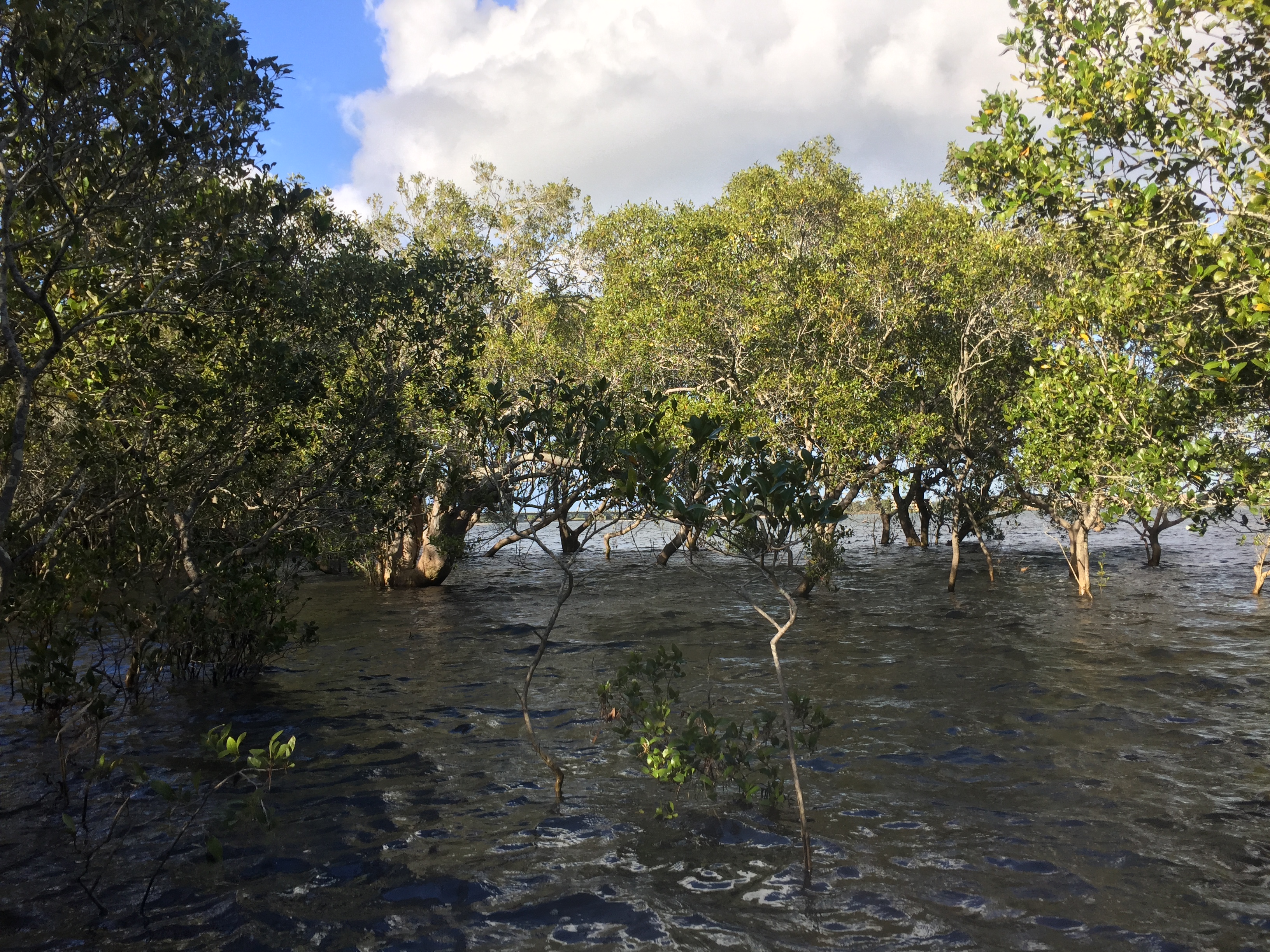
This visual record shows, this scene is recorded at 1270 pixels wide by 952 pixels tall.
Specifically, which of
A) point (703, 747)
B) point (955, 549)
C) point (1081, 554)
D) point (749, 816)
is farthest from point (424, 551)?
point (703, 747)

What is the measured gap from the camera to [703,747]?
9.35 meters

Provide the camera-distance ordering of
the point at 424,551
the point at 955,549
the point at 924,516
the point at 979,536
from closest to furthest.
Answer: the point at 955,549 → the point at 979,536 → the point at 424,551 → the point at 924,516

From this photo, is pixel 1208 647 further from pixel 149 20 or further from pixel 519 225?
pixel 519 225

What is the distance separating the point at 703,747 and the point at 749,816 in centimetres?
114

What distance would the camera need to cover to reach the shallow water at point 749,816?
738 centimetres

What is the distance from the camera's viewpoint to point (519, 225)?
43.2m

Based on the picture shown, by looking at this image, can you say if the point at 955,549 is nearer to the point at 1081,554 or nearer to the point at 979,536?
the point at 979,536

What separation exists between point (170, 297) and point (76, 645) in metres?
4.68

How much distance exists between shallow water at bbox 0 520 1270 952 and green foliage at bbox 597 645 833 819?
0.43 meters

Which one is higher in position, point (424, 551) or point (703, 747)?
point (424, 551)

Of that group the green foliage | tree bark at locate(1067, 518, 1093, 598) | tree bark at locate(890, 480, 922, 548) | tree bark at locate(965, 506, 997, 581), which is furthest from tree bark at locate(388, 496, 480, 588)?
tree bark at locate(890, 480, 922, 548)

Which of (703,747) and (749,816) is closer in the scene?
(703,747)

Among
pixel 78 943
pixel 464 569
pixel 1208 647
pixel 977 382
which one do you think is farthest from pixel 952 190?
pixel 78 943

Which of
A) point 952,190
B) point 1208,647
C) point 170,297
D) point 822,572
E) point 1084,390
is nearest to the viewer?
point 170,297
